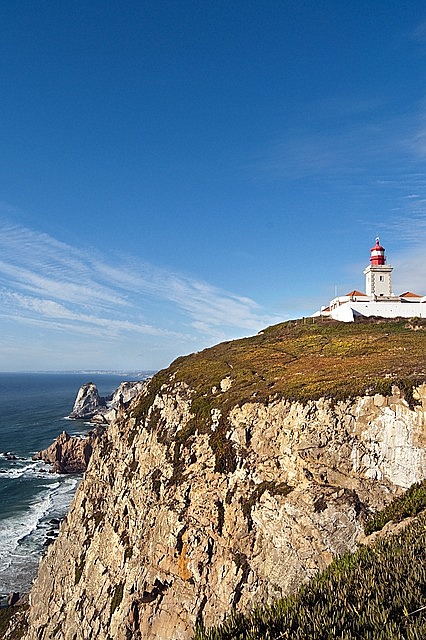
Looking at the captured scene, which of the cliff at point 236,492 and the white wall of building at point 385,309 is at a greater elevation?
the white wall of building at point 385,309

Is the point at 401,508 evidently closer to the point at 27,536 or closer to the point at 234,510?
the point at 234,510

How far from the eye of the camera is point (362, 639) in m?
6.77

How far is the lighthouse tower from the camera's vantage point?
175 ft

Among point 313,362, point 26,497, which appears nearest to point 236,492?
point 313,362

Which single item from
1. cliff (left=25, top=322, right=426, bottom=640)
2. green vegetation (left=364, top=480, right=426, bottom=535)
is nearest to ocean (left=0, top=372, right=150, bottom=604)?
cliff (left=25, top=322, right=426, bottom=640)

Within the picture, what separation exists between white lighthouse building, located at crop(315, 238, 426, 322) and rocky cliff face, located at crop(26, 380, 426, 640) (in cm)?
2555

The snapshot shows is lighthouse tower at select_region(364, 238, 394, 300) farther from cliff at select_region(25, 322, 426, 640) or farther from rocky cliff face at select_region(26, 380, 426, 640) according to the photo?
rocky cliff face at select_region(26, 380, 426, 640)

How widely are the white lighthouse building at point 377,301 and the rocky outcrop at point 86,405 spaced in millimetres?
97162

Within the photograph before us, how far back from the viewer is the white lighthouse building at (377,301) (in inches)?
1930

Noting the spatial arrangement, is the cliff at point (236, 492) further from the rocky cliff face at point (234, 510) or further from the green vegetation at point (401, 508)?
the green vegetation at point (401, 508)

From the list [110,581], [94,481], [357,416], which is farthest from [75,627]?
[357,416]

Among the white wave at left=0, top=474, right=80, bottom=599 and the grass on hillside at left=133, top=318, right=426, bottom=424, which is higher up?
the grass on hillside at left=133, top=318, right=426, bottom=424

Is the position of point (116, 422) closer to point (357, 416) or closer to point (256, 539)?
point (256, 539)

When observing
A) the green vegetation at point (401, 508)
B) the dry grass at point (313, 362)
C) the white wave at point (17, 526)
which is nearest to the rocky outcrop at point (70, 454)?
the white wave at point (17, 526)
